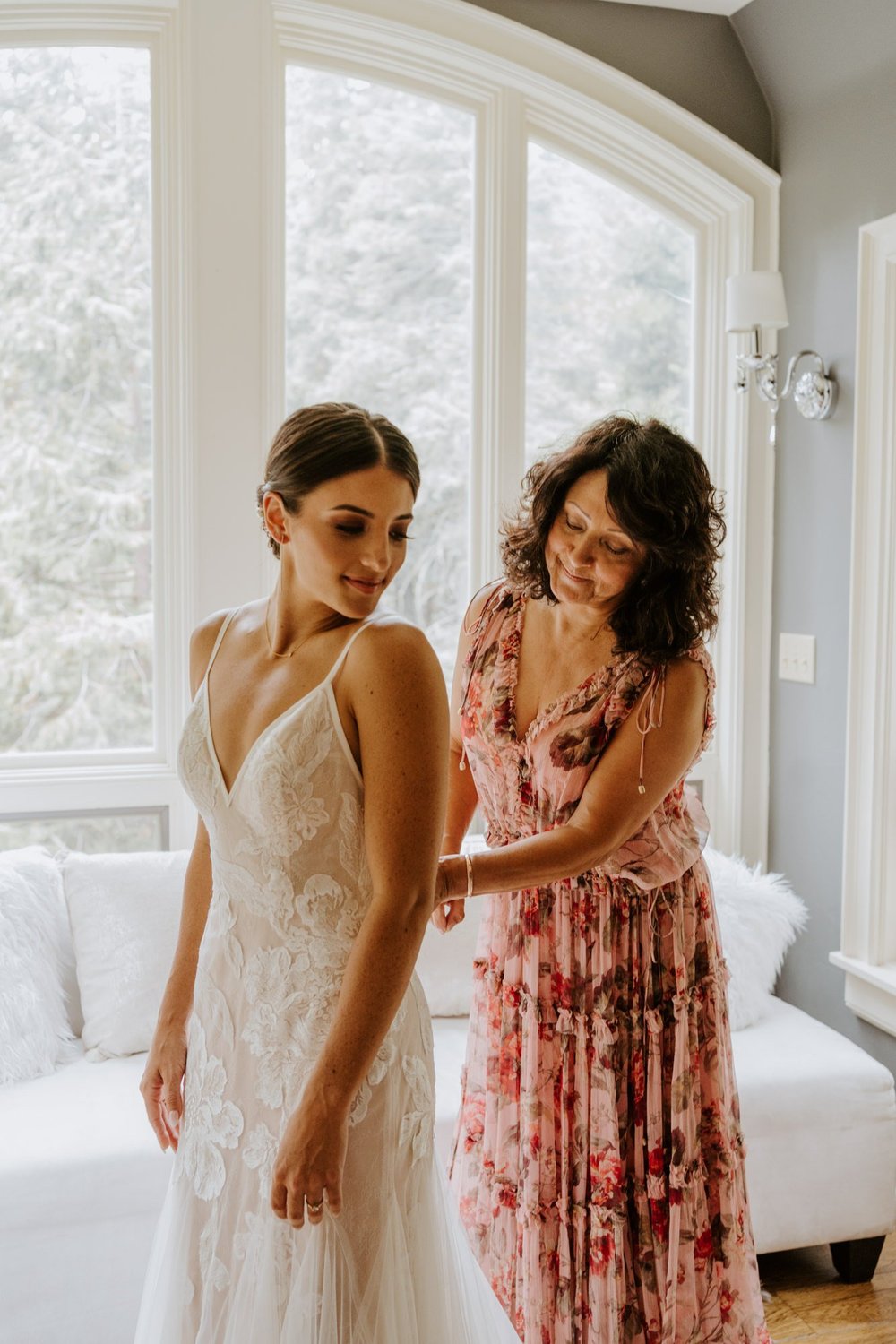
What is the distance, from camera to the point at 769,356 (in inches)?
132

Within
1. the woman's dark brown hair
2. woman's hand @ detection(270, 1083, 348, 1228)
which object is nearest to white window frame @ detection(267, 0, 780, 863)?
the woman's dark brown hair

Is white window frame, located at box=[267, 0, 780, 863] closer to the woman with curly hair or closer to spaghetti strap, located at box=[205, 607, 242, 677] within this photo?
the woman with curly hair

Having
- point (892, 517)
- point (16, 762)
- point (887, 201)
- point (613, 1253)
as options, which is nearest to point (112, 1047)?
point (16, 762)

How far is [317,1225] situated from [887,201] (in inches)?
104

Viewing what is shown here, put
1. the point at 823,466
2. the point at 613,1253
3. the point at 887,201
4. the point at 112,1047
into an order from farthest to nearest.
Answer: the point at 823,466, the point at 887,201, the point at 112,1047, the point at 613,1253

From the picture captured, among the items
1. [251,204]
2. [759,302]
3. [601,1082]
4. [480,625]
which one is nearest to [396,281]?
[251,204]

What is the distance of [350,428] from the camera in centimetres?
129

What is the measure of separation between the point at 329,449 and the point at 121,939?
1.69 metres

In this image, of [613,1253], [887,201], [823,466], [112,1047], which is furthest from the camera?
[823,466]

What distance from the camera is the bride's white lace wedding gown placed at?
49.9 inches

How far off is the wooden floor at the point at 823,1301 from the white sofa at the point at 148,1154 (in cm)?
6

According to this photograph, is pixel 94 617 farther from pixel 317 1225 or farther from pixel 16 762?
pixel 317 1225

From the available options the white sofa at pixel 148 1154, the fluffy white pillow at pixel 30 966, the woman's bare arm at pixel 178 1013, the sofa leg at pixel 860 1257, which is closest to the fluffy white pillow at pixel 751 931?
the white sofa at pixel 148 1154

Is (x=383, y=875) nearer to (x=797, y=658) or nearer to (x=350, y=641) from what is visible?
(x=350, y=641)
